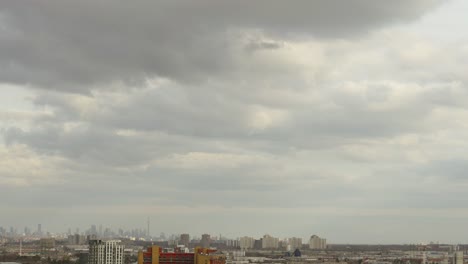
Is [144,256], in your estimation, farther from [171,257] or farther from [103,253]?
[103,253]

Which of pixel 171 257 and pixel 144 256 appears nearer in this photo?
pixel 144 256

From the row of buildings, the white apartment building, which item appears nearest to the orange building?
the row of buildings

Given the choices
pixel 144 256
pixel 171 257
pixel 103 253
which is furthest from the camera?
pixel 171 257

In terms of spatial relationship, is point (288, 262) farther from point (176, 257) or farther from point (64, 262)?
point (176, 257)

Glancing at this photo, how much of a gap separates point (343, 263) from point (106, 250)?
87.2 m

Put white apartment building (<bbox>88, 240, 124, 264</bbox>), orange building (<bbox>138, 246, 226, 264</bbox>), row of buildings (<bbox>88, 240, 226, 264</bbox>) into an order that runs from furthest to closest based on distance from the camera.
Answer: orange building (<bbox>138, 246, 226, 264</bbox>)
row of buildings (<bbox>88, 240, 226, 264</bbox>)
white apartment building (<bbox>88, 240, 124, 264</bbox>)

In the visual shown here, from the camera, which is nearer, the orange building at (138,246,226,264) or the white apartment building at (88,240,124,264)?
the white apartment building at (88,240,124,264)

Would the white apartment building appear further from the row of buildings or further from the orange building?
the orange building

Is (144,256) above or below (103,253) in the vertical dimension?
below

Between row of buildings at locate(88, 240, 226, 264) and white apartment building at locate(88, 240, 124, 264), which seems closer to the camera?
white apartment building at locate(88, 240, 124, 264)

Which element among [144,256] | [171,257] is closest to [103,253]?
[144,256]

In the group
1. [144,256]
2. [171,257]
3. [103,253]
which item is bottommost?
[171,257]

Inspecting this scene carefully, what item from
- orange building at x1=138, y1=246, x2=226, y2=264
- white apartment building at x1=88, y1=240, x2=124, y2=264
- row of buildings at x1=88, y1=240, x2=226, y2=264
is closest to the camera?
white apartment building at x1=88, y1=240, x2=124, y2=264

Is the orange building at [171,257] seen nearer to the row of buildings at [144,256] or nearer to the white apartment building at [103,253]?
the row of buildings at [144,256]
